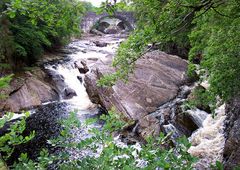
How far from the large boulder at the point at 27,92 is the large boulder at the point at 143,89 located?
10.1ft

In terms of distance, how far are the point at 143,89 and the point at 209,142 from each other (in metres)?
4.83

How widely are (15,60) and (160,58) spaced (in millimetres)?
8501

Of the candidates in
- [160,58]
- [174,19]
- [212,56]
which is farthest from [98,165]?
[160,58]

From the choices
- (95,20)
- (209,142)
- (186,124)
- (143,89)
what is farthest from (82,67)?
(95,20)

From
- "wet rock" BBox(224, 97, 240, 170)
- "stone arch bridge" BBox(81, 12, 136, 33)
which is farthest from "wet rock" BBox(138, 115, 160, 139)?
"stone arch bridge" BBox(81, 12, 136, 33)

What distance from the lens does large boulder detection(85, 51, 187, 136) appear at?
10.8 metres

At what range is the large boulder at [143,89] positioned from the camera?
1075cm

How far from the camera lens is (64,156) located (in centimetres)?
264

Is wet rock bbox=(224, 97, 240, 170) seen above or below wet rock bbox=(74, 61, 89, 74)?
below

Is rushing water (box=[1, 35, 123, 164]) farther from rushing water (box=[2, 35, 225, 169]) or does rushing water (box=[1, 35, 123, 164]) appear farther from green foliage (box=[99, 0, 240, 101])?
green foliage (box=[99, 0, 240, 101])

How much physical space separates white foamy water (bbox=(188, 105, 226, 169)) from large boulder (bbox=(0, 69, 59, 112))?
8695mm

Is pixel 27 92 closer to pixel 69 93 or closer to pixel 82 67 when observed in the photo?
pixel 69 93

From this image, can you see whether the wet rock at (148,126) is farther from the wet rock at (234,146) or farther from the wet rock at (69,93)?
the wet rock at (69,93)

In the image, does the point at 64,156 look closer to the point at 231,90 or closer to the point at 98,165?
the point at 98,165
